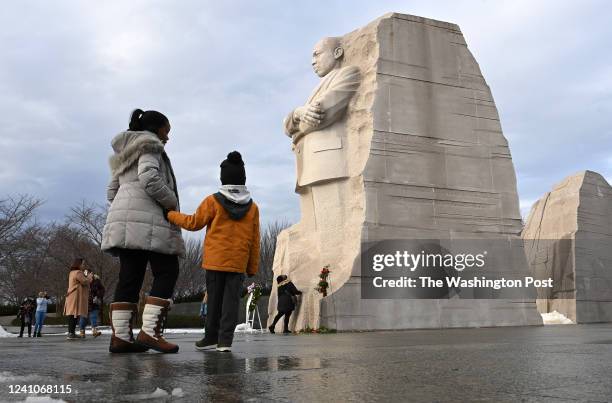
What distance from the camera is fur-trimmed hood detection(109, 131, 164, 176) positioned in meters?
5.22

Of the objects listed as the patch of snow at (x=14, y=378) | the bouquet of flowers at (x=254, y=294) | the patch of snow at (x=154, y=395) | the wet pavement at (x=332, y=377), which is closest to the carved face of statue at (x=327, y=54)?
the bouquet of flowers at (x=254, y=294)

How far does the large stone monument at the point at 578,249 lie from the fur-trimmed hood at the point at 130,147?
1480 centimetres

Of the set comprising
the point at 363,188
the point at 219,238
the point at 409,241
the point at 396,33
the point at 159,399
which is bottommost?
the point at 159,399

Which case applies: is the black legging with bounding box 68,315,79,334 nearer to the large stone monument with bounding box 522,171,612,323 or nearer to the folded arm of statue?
the folded arm of statue

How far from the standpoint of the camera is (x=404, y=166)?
12.6 m

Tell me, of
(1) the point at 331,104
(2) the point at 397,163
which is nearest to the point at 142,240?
(2) the point at 397,163

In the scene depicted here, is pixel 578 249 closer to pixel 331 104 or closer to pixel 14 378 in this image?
pixel 331 104

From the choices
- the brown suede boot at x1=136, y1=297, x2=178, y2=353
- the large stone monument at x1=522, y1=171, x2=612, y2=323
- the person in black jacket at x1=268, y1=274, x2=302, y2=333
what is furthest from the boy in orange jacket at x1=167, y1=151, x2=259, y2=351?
the large stone monument at x1=522, y1=171, x2=612, y2=323

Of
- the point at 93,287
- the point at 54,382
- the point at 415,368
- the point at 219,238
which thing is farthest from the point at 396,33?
the point at 54,382

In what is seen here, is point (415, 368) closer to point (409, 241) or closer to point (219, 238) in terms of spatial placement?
point (219, 238)

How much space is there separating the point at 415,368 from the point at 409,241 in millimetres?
8898

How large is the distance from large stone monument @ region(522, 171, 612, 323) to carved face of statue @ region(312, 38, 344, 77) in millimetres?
8960

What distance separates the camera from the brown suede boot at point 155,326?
491 cm

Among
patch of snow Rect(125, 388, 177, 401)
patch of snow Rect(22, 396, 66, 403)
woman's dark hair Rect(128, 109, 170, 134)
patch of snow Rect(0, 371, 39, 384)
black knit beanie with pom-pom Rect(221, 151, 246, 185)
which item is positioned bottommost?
patch of snow Rect(22, 396, 66, 403)
